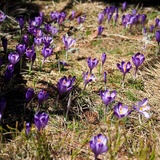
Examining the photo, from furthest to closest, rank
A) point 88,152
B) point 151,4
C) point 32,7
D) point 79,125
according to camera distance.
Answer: point 151,4 → point 32,7 → point 79,125 → point 88,152

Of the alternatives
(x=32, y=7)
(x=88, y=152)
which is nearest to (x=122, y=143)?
(x=88, y=152)

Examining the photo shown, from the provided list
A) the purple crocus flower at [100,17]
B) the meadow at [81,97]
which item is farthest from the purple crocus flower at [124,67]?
the purple crocus flower at [100,17]

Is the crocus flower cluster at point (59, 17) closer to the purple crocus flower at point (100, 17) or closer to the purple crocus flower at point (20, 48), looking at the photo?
the purple crocus flower at point (100, 17)

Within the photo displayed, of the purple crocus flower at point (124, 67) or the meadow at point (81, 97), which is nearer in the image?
the meadow at point (81, 97)

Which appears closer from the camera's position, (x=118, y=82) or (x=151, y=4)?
(x=118, y=82)

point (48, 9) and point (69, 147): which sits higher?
point (48, 9)

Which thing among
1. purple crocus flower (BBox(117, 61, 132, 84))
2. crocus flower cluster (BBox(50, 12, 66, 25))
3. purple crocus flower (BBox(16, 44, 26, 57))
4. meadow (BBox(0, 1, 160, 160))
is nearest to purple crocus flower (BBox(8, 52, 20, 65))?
meadow (BBox(0, 1, 160, 160))

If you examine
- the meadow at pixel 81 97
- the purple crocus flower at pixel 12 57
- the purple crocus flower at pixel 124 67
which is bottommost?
the meadow at pixel 81 97

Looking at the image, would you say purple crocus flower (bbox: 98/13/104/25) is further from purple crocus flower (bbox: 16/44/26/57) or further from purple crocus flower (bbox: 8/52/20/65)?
purple crocus flower (bbox: 8/52/20/65)

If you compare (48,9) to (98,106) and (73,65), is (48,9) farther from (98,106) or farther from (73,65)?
(98,106)
